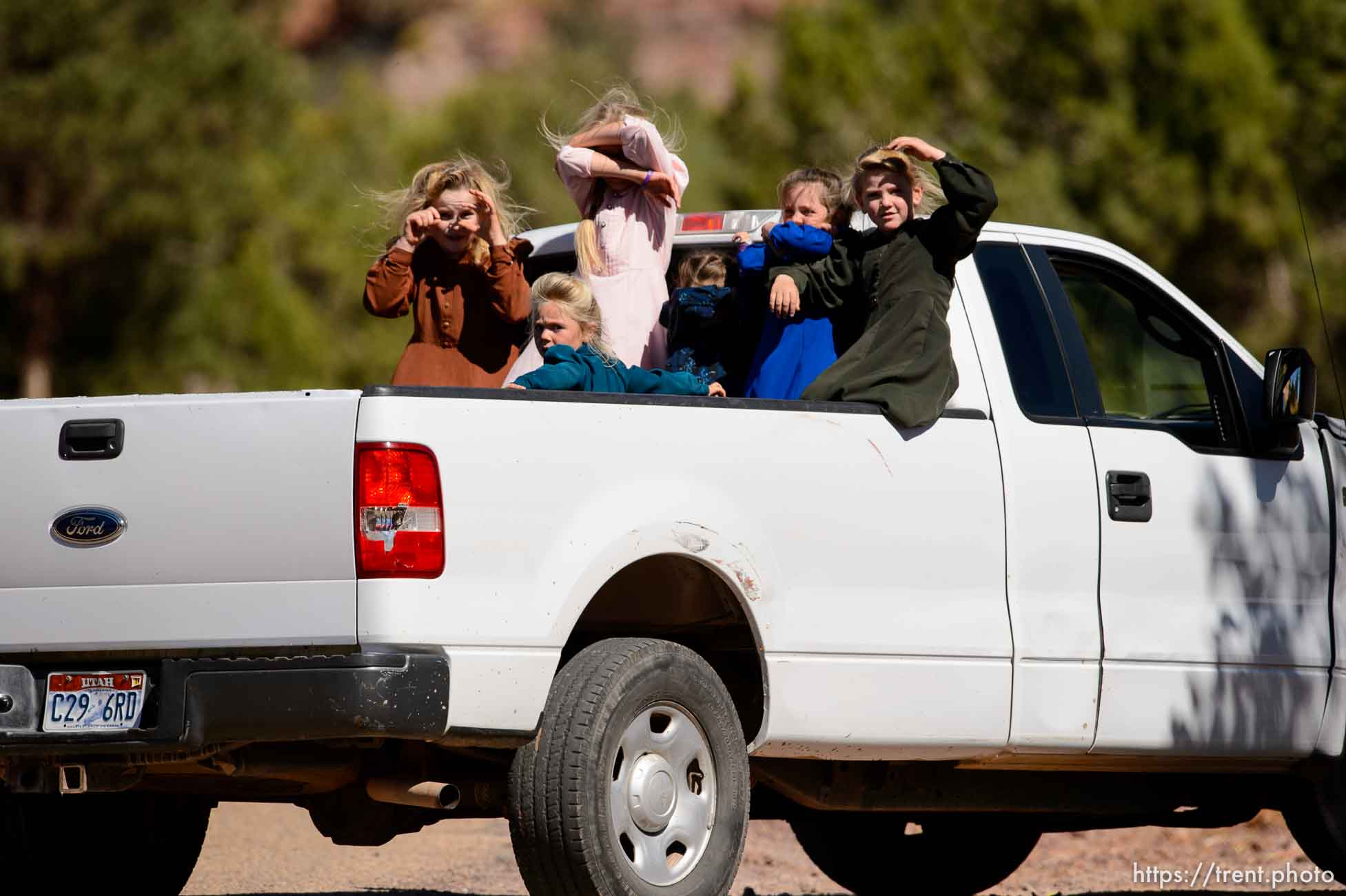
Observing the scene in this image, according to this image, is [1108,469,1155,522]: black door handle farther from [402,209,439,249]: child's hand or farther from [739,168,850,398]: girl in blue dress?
[402,209,439,249]: child's hand

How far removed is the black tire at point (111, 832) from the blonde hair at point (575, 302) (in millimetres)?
1856

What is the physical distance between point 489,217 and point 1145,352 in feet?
7.47

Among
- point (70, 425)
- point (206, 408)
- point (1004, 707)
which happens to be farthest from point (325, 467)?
point (1004, 707)

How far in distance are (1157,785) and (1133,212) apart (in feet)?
87.6

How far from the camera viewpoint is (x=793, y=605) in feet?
17.7

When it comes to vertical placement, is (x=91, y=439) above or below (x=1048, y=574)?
above

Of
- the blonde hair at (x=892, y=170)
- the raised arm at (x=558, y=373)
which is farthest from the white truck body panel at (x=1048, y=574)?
the raised arm at (x=558, y=373)

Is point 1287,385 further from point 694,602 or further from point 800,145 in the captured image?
point 800,145

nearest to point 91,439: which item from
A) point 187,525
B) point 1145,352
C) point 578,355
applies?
point 187,525

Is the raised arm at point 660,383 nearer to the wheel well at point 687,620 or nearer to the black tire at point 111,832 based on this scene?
the wheel well at point 687,620

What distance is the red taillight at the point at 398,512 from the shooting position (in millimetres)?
4598

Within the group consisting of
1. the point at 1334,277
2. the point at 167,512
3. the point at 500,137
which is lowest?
the point at 167,512

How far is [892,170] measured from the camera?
6289 mm

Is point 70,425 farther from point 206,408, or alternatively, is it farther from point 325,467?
point 325,467
